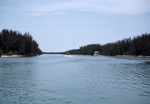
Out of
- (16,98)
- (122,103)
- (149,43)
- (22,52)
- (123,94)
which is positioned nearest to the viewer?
(122,103)

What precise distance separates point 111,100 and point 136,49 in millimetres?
163711

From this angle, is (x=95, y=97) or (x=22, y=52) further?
(x=22, y=52)

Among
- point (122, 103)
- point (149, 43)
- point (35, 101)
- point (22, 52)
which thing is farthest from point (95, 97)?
point (22, 52)

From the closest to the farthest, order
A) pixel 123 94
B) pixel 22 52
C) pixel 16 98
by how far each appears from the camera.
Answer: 1. pixel 16 98
2. pixel 123 94
3. pixel 22 52

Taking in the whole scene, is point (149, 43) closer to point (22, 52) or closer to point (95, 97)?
point (22, 52)

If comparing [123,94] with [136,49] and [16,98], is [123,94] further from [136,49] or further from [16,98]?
[136,49]

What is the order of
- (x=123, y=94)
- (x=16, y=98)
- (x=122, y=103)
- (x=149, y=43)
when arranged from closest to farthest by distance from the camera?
(x=122, y=103)
(x=16, y=98)
(x=123, y=94)
(x=149, y=43)

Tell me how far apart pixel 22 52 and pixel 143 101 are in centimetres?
16009

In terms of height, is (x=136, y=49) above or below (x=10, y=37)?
below

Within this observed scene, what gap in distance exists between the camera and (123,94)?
2061 cm

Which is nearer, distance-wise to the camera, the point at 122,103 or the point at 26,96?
the point at 122,103

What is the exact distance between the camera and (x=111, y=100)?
18.3 m

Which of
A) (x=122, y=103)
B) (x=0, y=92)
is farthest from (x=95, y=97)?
(x=0, y=92)

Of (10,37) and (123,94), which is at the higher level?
(10,37)
